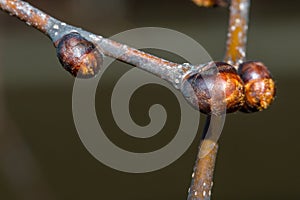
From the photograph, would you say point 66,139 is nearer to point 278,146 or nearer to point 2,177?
point 2,177

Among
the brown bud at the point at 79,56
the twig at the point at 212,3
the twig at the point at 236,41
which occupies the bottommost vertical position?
the brown bud at the point at 79,56

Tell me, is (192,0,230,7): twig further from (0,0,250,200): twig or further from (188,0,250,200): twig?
(0,0,250,200): twig

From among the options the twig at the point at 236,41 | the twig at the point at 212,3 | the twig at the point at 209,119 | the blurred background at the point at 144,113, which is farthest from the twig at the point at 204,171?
the blurred background at the point at 144,113

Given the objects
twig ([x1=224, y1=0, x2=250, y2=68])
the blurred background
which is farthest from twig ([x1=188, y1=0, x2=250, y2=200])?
the blurred background

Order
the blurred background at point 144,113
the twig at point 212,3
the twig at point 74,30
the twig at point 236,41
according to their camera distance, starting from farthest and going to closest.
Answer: the blurred background at point 144,113, the twig at point 212,3, the twig at point 236,41, the twig at point 74,30

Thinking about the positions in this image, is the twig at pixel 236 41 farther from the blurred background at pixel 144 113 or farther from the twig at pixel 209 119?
the blurred background at pixel 144 113

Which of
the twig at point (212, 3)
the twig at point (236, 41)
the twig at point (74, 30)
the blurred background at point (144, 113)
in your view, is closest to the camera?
the twig at point (74, 30)

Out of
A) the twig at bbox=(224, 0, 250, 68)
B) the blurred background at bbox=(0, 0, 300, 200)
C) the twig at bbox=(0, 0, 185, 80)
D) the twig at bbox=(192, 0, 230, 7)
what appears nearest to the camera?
the twig at bbox=(0, 0, 185, 80)

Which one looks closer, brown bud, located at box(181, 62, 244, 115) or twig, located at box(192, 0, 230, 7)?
brown bud, located at box(181, 62, 244, 115)
